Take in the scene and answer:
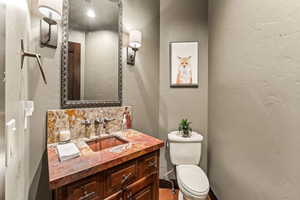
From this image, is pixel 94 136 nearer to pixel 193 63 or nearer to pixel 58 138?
pixel 58 138

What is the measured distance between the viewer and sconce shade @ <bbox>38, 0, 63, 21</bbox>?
0.98m

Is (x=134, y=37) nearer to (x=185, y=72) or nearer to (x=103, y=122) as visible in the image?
(x=185, y=72)

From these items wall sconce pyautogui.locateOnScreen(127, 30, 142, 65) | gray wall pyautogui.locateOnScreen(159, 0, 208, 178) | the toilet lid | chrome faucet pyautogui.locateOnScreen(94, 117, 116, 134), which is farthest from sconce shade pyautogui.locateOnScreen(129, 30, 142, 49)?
A: the toilet lid

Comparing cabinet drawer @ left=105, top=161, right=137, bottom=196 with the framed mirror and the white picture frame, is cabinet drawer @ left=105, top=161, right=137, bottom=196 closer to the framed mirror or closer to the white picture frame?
the framed mirror

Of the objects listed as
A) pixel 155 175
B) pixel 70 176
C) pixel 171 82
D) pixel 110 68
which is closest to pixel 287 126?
pixel 155 175

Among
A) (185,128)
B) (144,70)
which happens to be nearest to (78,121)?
(144,70)

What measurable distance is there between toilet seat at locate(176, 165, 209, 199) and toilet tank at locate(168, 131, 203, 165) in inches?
3.2

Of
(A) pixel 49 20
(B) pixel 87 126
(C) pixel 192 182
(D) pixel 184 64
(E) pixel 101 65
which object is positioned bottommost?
(C) pixel 192 182

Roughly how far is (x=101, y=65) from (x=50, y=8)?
1.90ft

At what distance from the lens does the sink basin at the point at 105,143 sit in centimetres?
126

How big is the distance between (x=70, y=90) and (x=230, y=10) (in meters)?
1.60

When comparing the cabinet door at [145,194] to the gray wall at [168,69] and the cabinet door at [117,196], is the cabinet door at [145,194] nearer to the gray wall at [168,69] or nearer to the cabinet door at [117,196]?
the cabinet door at [117,196]

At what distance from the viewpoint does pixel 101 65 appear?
1.47 meters

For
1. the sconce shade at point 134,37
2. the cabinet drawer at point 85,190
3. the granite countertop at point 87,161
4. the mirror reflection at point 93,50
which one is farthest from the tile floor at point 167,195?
the sconce shade at point 134,37
